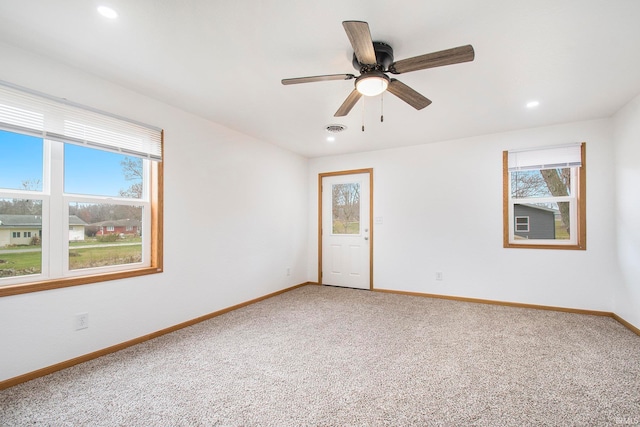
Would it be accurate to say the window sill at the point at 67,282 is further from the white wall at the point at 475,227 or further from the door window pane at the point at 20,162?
the white wall at the point at 475,227

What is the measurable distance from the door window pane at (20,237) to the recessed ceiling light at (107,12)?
4.91ft

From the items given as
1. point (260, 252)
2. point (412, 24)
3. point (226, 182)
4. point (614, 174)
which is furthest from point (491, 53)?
point (260, 252)

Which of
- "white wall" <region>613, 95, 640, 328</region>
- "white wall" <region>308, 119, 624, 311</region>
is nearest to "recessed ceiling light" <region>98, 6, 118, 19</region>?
"white wall" <region>308, 119, 624, 311</region>

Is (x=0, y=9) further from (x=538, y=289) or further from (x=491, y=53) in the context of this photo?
(x=538, y=289)

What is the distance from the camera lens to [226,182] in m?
3.78

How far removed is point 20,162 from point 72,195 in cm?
38

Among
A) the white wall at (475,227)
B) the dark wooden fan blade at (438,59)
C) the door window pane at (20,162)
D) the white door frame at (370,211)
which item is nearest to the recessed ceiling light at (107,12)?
the door window pane at (20,162)

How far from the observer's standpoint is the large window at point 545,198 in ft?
12.0

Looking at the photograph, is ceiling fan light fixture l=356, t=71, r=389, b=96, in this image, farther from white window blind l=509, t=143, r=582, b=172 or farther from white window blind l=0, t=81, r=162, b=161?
white window blind l=509, t=143, r=582, b=172

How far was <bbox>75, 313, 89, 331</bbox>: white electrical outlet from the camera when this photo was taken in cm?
237

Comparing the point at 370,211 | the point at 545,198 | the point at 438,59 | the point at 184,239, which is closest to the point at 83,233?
the point at 184,239

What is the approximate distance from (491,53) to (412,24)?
745mm

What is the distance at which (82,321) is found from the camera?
94.3 inches

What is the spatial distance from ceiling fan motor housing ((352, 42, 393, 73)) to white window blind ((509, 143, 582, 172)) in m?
2.86
